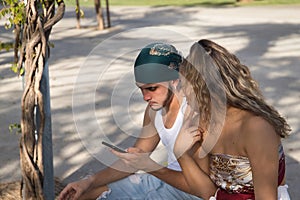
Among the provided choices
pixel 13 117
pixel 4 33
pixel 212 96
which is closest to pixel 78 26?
pixel 4 33

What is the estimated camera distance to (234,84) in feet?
8.23

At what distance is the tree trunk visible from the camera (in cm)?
326

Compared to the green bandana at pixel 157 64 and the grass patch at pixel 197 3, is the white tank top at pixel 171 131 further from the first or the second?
the grass patch at pixel 197 3

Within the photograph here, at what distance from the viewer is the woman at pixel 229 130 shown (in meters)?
2.46

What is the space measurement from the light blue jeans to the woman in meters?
0.17

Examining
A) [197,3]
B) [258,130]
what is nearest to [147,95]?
[258,130]

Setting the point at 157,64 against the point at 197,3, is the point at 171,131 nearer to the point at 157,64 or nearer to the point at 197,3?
the point at 157,64

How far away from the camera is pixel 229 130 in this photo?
8.62 ft

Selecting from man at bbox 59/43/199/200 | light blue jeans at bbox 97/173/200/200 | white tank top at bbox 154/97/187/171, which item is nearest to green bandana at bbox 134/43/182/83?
man at bbox 59/43/199/200

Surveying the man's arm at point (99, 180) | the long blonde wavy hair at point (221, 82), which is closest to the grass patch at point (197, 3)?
the man's arm at point (99, 180)

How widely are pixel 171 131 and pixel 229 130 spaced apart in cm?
32

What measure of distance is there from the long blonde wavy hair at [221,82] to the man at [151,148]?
3.2 inches

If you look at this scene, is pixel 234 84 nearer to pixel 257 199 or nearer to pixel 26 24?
pixel 257 199

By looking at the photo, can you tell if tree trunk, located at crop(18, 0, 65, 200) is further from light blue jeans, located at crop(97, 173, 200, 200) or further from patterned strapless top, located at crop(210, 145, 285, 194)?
patterned strapless top, located at crop(210, 145, 285, 194)
